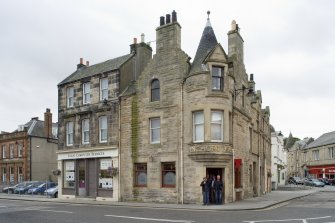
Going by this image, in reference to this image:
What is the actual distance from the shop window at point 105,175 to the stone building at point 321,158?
62.7 metres

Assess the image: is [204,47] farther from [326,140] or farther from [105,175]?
[326,140]

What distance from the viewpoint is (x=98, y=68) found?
3400 cm

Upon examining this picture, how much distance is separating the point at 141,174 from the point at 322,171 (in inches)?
2638

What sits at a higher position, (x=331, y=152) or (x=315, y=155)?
(x=331, y=152)

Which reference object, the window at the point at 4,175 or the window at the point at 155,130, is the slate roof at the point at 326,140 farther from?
the window at the point at 155,130

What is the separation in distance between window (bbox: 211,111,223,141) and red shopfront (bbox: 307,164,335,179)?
62.9 metres

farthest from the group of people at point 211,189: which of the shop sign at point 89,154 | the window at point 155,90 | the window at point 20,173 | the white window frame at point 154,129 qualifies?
the window at point 20,173

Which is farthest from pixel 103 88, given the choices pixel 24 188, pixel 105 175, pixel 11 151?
pixel 11 151

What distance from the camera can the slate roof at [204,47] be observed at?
26298mm

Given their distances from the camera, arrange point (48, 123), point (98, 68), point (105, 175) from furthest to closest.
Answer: point (48, 123) → point (98, 68) → point (105, 175)

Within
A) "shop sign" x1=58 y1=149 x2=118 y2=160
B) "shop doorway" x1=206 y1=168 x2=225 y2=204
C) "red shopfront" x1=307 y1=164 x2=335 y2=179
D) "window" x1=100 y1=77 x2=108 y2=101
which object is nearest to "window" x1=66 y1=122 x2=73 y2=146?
"shop sign" x1=58 y1=149 x2=118 y2=160

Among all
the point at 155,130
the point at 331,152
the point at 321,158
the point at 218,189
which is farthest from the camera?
the point at 321,158

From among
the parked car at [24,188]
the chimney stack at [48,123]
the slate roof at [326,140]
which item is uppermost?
the chimney stack at [48,123]

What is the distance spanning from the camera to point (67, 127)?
34844 millimetres
